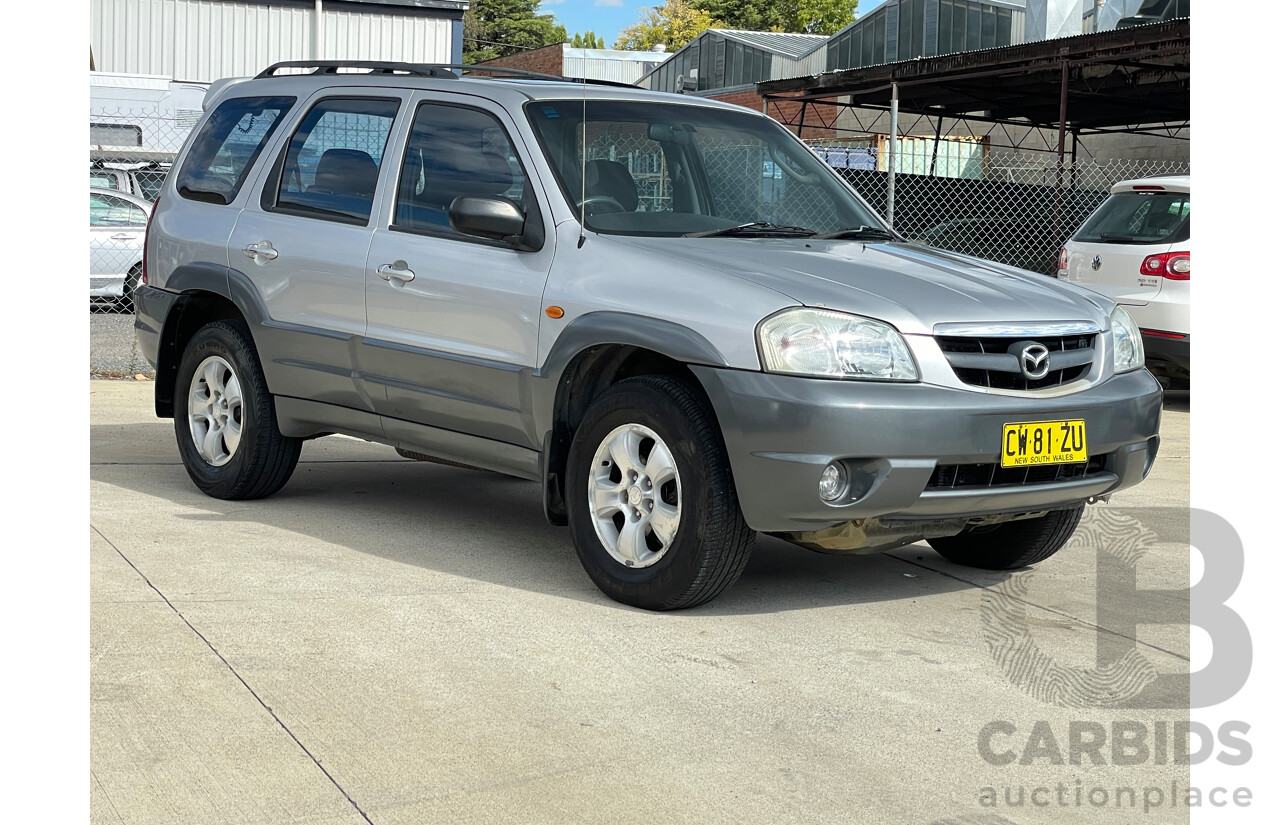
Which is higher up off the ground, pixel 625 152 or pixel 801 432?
pixel 625 152

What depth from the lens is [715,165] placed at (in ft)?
19.7

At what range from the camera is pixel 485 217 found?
5.27m

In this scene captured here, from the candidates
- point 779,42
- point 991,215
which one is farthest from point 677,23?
point 991,215

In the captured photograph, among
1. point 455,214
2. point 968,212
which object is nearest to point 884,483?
point 455,214

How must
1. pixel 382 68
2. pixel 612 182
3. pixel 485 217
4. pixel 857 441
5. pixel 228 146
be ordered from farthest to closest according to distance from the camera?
pixel 228 146, pixel 382 68, pixel 612 182, pixel 485 217, pixel 857 441

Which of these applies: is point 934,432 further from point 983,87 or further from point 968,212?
point 983,87

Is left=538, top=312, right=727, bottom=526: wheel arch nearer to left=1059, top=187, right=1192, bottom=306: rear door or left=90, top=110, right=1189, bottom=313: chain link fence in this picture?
left=1059, top=187, right=1192, bottom=306: rear door

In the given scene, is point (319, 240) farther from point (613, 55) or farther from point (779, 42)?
point (613, 55)

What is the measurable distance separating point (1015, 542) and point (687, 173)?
6.53ft

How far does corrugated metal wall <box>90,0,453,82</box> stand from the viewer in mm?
32562

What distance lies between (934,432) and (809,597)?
1.02 meters

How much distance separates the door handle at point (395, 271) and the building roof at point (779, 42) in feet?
101

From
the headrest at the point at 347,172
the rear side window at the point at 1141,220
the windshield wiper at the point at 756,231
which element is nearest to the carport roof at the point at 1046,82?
the rear side window at the point at 1141,220

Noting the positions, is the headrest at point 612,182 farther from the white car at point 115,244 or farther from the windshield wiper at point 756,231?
the white car at point 115,244
